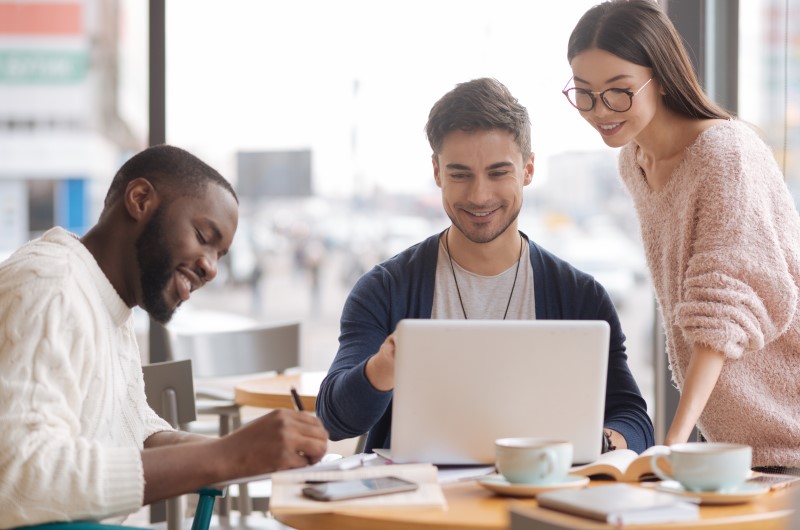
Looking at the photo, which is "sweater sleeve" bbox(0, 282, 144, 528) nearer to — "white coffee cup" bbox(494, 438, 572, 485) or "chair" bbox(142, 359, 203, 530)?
"white coffee cup" bbox(494, 438, 572, 485)

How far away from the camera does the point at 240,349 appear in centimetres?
391

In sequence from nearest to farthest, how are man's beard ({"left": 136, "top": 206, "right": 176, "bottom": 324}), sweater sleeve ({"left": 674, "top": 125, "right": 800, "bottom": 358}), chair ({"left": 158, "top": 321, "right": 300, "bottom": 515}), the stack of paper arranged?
the stack of paper < man's beard ({"left": 136, "top": 206, "right": 176, "bottom": 324}) < sweater sleeve ({"left": 674, "top": 125, "right": 800, "bottom": 358}) < chair ({"left": 158, "top": 321, "right": 300, "bottom": 515})

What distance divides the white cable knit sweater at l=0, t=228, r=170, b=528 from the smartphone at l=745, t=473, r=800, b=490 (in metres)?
0.96

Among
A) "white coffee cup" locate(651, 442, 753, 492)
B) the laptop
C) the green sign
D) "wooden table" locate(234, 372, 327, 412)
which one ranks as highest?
the green sign

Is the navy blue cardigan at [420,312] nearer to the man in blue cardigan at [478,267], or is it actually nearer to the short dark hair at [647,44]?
the man in blue cardigan at [478,267]

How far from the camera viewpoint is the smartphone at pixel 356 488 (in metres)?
1.46

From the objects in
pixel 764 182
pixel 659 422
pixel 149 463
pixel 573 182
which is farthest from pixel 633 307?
pixel 149 463

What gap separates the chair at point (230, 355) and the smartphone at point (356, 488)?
7.01 ft

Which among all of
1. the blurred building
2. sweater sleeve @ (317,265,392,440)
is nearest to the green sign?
the blurred building

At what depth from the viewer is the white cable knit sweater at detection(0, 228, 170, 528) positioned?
1371 mm

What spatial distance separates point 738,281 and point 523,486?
25.6 inches

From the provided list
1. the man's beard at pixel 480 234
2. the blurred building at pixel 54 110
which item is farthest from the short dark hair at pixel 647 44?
the blurred building at pixel 54 110

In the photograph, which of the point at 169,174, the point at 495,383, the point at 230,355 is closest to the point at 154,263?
the point at 169,174

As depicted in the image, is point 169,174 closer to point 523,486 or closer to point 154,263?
point 154,263
